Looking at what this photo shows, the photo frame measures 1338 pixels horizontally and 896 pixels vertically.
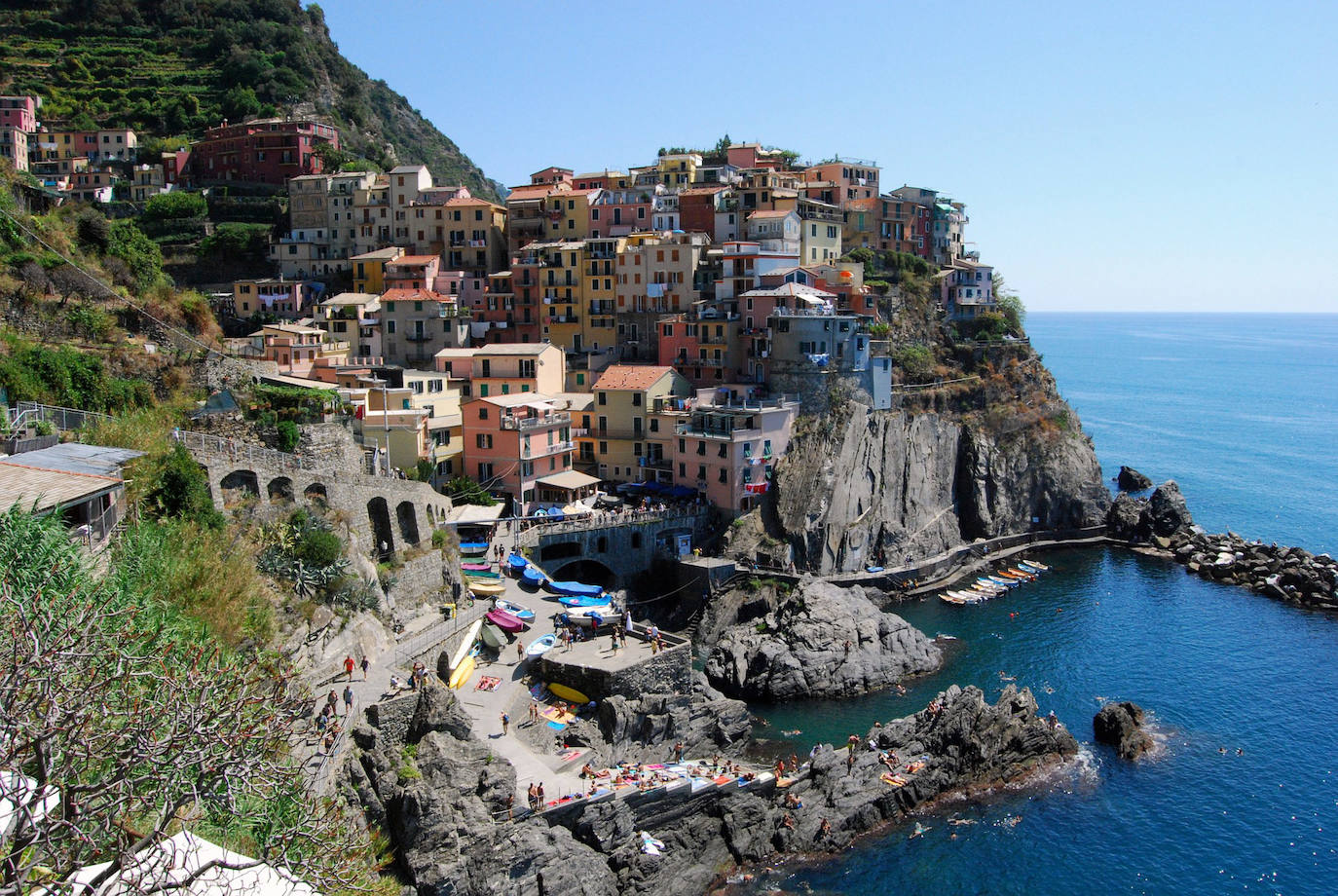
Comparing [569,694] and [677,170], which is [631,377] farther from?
[677,170]

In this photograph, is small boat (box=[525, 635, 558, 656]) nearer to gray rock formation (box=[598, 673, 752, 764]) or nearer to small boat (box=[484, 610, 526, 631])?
small boat (box=[484, 610, 526, 631])

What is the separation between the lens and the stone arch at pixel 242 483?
3266 centimetres

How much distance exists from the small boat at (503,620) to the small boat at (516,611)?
227 millimetres

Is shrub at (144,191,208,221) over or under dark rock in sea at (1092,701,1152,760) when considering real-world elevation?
over

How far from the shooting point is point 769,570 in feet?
165

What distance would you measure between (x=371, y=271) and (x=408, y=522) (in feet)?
115

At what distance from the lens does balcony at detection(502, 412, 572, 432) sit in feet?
167

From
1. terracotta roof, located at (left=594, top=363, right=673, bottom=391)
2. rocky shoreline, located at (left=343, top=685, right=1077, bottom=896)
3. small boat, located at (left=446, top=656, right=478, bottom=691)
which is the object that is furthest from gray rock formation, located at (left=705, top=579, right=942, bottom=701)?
terracotta roof, located at (left=594, top=363, right=673, bottom=391)

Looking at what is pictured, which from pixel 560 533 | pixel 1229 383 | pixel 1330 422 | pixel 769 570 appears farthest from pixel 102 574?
pixel 1229 383

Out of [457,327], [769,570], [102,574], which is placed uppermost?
[457,327]

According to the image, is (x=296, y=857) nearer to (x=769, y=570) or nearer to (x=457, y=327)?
(x=769, y=570)

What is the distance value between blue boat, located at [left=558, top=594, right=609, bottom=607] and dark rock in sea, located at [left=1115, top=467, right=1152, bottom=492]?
53799mm

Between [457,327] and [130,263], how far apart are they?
21.8 m

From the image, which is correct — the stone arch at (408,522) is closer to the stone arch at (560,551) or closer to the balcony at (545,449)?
the stone arch at (560,551)
